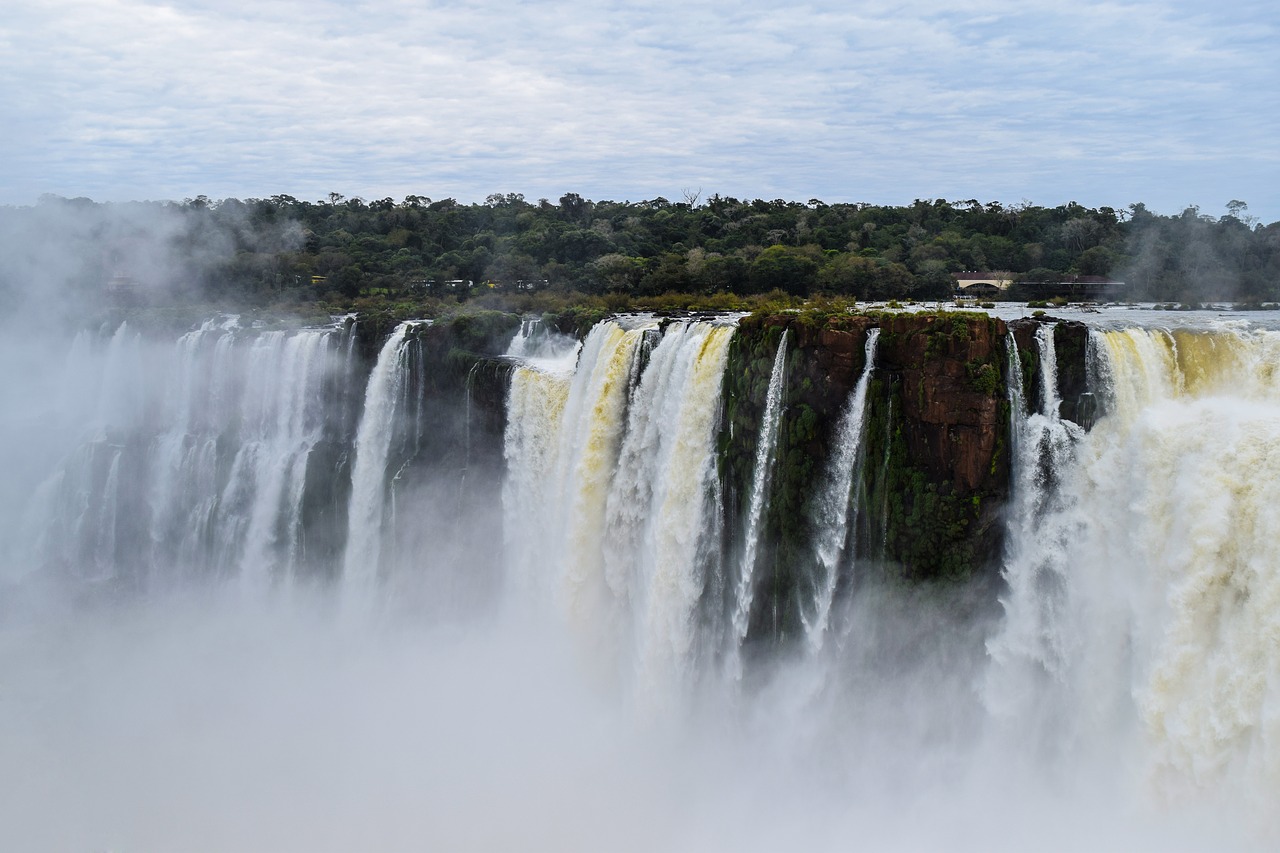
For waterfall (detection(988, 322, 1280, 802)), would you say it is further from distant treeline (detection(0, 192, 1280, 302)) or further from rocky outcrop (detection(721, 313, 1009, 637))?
distant treeline (detection(0, 192, 1280, 302))

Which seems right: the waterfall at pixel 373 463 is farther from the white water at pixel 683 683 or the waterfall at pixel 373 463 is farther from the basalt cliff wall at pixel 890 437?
the basalt cliff wall at pixel 890 437

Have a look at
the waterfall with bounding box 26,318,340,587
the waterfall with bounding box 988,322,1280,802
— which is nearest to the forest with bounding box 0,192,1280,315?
the waterfall with bounding box 26,318,340,587

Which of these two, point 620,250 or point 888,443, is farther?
point 620,250

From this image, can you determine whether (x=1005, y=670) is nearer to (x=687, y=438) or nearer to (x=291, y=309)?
(x=687, y=438)

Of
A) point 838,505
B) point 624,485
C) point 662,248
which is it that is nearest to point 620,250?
point 662,248

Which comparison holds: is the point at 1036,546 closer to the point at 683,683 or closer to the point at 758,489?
the point at 758,489

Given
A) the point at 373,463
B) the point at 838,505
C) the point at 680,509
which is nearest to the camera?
the point at 838,505
